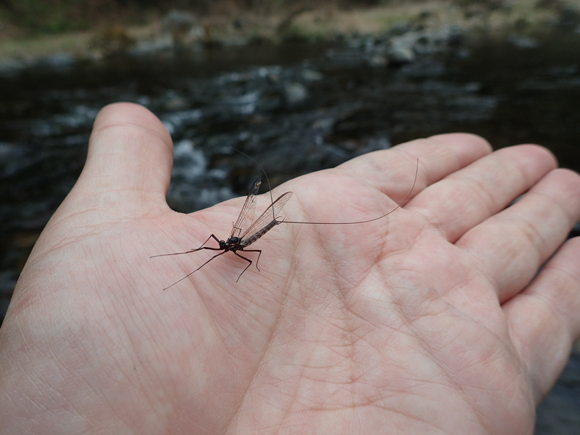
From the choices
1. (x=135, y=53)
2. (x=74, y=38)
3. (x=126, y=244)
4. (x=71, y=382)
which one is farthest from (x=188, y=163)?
(x=74, y=38)

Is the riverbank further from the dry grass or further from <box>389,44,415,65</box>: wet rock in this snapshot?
<box>389,44,415,65</box>: wet rock

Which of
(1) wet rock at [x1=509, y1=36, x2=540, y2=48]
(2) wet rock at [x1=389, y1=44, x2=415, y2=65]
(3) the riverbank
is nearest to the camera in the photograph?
(2) wet rock at [x1=389, y1=44, x2=415, y2=65]

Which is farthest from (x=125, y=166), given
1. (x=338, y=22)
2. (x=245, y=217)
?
(x=338, y=22)

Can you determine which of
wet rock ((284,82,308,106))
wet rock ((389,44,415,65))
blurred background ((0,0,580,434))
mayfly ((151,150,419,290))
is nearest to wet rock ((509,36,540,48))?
blurred background ((0,0,580,434))

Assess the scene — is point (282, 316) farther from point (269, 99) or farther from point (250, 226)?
point (269, 99)

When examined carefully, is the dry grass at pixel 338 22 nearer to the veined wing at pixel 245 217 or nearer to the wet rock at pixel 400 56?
the wet rock at pixel 400 56

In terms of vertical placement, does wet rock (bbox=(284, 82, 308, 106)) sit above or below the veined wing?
below
